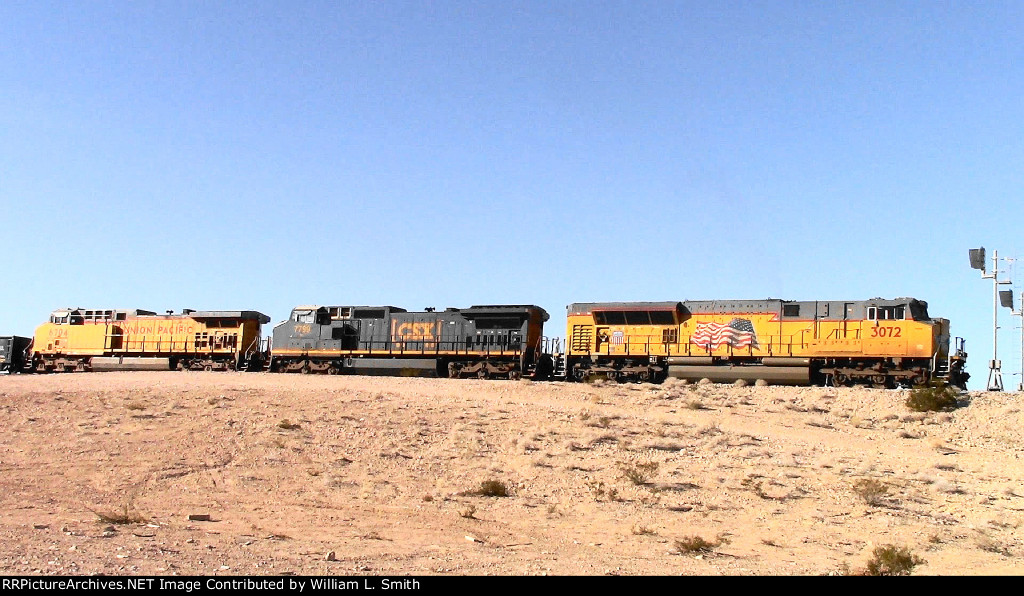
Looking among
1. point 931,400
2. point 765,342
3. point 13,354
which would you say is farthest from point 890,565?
point 13,354

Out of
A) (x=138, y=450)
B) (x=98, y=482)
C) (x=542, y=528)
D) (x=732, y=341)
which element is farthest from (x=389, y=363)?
(x=542, y=528)

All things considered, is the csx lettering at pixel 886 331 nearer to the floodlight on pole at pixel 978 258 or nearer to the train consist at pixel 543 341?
the train consist at pixel 543 341

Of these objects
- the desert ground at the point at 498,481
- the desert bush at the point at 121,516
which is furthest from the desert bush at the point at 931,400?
the desert bush at the point at 121,516

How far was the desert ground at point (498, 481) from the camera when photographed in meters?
10.7

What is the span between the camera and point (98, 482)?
15.4 m

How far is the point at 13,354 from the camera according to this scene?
44.1 metres

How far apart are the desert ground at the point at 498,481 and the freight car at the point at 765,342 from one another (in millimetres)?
2980

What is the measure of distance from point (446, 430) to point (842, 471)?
8.94 metres

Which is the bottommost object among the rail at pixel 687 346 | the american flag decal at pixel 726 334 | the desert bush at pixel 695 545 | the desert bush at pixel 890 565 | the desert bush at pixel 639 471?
the desert bush at pixel 695 545

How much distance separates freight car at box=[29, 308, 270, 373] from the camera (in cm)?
3875

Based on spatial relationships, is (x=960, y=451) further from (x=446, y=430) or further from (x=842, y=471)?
(x=446, y=430)

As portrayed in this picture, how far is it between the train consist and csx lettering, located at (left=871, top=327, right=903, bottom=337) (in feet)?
0.11

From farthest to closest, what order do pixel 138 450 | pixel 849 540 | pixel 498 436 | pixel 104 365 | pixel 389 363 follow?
pixel 104 365, pixel 389 363, pixel 498 436, pixel 138 450, pixel 849 540

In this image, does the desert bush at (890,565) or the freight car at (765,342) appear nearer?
the desert bush at (890,565)
